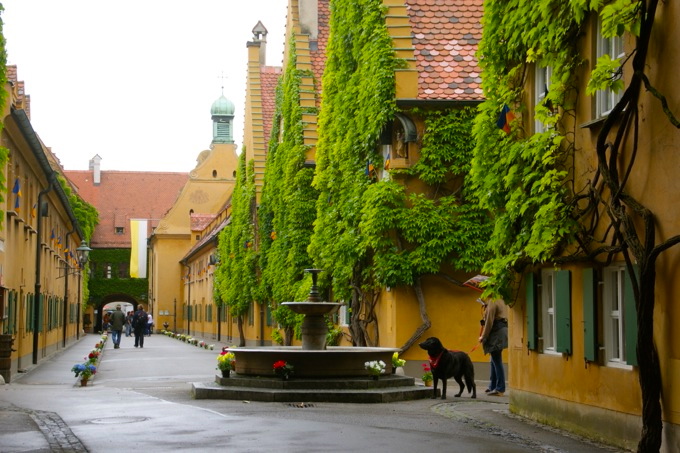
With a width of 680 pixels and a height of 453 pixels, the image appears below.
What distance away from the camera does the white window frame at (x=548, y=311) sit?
15.3m

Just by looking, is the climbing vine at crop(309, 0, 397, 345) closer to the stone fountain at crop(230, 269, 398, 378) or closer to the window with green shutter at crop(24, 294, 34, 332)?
the stone fountain at crop(230, 269, 398, 378)

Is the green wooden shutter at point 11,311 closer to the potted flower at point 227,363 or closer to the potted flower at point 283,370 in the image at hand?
the potted flower at point 227,363

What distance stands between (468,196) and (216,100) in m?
81.6

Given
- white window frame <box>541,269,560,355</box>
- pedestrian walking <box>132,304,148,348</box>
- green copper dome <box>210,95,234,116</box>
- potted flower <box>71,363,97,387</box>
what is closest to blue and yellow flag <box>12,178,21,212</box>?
potted flower <box>71,363,97,387</box>

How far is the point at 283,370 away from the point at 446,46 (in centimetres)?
956

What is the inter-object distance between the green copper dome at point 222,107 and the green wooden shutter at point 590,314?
9080 centimetres

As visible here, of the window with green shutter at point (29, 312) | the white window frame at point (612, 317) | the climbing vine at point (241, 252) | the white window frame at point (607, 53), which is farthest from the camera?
the climbing vine at point (241, 252)

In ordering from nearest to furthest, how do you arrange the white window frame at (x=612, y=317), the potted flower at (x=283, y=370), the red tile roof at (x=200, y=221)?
the white window frame at (x=612, y=317), the potted flower at (x=283, y=370), the red tile roof at (x=200, y=221)

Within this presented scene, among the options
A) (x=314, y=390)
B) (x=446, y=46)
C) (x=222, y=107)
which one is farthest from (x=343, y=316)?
(x=222, y=107)

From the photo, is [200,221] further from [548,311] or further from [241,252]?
[548,311]

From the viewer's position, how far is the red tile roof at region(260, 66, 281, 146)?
163 feet

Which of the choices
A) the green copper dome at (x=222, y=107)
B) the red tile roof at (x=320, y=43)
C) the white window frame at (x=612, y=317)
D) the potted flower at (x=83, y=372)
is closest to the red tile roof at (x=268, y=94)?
the red tile roof at (x=320, y=43)

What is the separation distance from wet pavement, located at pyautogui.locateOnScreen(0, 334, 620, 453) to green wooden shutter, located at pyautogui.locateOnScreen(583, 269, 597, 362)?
40.6 inches

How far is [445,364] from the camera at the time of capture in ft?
61.9
